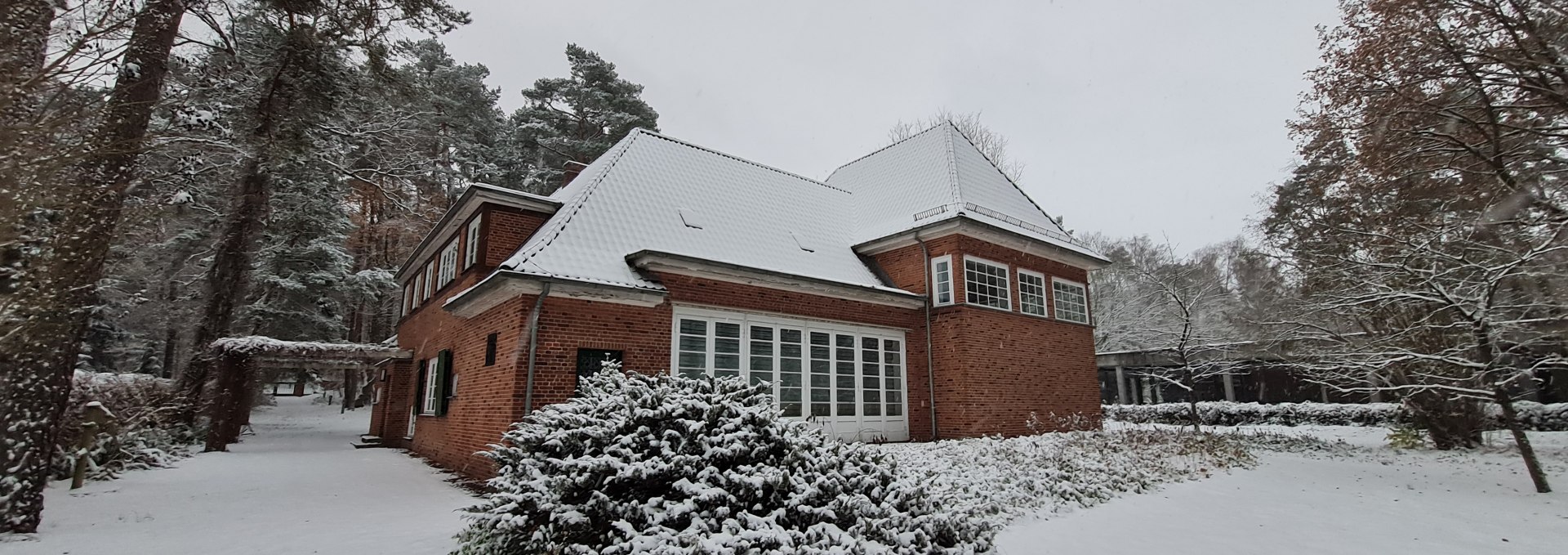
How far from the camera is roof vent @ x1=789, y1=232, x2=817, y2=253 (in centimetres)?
1260

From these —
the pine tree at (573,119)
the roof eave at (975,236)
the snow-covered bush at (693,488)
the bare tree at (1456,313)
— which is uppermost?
the pine tree at (573,119)

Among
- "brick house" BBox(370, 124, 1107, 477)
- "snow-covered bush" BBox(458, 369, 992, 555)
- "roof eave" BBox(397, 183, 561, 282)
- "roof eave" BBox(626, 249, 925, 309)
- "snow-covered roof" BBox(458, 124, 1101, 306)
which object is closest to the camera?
"snow-covered bush" BBox(458, 369, 992, 555)

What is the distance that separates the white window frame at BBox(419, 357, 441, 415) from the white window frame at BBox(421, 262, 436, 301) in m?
1.70

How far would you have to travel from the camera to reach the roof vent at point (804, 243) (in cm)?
1260

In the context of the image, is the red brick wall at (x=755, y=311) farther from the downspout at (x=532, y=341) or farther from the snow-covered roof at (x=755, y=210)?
the snow-covered roof at (x=755, y=210)

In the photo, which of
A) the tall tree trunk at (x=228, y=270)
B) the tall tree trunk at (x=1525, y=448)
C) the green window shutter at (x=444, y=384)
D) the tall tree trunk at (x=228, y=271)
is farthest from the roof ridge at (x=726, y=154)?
the tall tree trunk at (x=1525, y=448)

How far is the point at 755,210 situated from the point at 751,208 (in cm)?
9

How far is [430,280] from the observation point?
1438 centimetres

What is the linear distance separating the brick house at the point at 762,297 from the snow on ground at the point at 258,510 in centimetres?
116

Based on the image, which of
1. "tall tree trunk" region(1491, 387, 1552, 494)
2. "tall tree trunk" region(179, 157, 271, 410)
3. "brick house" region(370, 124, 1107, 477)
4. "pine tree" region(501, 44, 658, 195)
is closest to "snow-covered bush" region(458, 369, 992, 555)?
"brick house" region(370, 124, 1107, 477)

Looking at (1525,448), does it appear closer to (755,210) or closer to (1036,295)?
(1036,295)

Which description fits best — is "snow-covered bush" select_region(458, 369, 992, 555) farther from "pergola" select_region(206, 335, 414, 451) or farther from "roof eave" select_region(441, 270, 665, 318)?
"pergola" select_region(206, 335, 414, 451)

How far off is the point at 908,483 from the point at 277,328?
76.5ft

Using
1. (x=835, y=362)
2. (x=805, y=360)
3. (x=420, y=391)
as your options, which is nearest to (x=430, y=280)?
(x=420, y=391)
